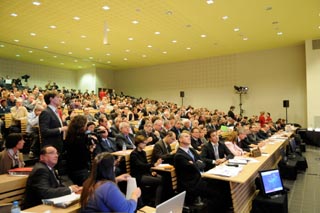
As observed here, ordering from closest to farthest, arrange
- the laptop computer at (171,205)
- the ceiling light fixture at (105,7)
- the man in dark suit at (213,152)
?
the laptop computer at (171,205) < the man in dark suit at (213,152) < the ceiling light fixture at (105,7)

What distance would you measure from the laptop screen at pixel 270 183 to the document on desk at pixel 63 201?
287cm

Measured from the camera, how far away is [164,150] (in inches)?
188

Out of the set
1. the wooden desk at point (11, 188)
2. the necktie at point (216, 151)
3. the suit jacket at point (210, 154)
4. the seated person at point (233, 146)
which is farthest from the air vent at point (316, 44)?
the wooden desk at point (11, 188)

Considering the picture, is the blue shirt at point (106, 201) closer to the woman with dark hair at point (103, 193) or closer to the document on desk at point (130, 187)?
the woman with dark hair at point (103, 193)

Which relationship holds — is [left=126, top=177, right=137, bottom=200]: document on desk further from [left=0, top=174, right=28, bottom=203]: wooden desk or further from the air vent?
the air vent

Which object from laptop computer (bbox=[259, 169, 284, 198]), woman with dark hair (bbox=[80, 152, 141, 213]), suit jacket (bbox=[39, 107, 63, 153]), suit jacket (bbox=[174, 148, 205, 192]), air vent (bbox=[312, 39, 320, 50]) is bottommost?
laptop computer (bbox=[259, 169, 284, 198])

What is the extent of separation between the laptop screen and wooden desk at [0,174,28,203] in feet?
10.8

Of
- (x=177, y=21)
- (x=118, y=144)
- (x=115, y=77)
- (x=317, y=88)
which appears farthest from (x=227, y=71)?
(x=118, y=144)

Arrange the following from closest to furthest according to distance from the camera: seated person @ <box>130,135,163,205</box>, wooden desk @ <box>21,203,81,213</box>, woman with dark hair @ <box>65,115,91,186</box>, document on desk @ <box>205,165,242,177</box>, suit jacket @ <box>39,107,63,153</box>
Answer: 1. wooden desk @ <box>21,203,81,213</box>
2. woman with dark hair @ <box>65,115,91,186</box>
3. suit jacket @ <box>39,107,63,153</box>
4. document on desk @ <box>205,165,242,177</box>
5. seated person @ <box>130,135,163,205</box>

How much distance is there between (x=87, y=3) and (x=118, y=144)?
4.83 metres

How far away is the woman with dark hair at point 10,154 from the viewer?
3.32 meters

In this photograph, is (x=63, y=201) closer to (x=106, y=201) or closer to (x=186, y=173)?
(x=106, y=201)

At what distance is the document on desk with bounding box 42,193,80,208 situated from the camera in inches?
87.3

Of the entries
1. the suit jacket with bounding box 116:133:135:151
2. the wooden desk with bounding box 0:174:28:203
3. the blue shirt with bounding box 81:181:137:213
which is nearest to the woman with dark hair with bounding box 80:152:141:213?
the blue shirt with bounding box 81:181:137:213
